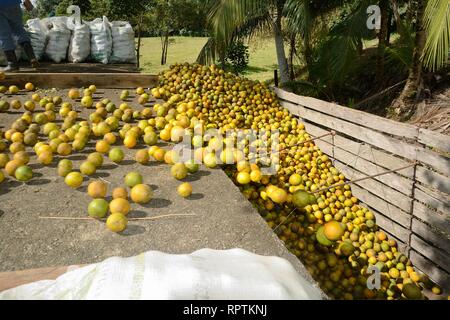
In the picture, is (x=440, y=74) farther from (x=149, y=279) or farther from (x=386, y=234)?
(x=149, y=279)

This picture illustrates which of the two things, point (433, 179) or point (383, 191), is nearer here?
point (433, 179)

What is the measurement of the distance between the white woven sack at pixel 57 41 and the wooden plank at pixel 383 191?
27.7 ft

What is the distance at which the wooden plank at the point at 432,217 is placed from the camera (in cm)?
372

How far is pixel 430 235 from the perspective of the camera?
394 cm

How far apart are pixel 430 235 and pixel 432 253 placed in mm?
246

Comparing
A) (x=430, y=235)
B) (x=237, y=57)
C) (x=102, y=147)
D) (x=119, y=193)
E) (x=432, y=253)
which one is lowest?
(x=432, y=253)

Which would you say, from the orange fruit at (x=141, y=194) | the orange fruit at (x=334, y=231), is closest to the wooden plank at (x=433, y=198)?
the orange fruit at (x=334, y=231)

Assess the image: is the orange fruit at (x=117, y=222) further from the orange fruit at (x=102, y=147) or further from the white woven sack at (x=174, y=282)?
the orange fruit at (x=102, y=147)

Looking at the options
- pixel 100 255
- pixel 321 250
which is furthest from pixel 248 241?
pixel 321 250

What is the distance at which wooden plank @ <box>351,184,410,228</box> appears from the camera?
4281 millimetres

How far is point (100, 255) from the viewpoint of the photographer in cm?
223

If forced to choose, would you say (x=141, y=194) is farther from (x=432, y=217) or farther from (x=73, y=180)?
(x=432, y=217)

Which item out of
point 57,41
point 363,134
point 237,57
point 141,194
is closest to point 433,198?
point 363,134

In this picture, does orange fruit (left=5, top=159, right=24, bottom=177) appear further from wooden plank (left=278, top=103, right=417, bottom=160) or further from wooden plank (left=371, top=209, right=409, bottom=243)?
wooden plank (left=371, top=209, right=409, bottom=243)
